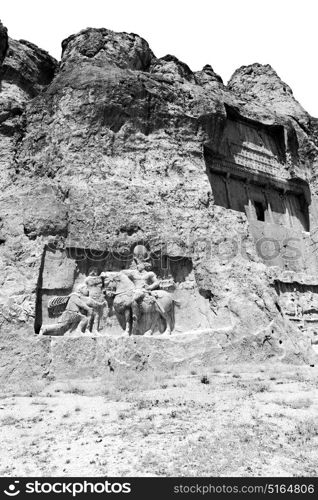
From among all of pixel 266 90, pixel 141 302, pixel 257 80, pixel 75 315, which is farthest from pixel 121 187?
pixel 257 80

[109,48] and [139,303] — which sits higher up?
[109,48]

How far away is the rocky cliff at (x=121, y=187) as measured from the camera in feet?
46.6

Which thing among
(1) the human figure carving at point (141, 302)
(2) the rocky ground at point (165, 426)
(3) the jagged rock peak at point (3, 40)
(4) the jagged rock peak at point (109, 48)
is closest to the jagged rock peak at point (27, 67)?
(3) the jagged rock peak at point (3, 40)

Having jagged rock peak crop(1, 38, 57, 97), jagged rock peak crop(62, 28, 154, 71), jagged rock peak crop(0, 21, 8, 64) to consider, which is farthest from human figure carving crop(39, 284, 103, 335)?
jagged rock peak crop(62, 28, 154, 71)

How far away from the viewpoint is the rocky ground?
6203 millimetres

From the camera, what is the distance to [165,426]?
→ 7.80 metres

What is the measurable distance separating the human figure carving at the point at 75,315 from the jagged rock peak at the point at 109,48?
40.5ft

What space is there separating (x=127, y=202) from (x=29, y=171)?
3925 mm

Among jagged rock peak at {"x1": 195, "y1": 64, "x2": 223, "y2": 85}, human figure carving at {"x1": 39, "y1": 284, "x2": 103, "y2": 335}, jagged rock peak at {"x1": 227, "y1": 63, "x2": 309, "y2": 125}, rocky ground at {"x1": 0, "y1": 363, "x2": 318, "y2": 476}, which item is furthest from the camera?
jagged rock peak at {"x1": 227, "y1": 63, "x2": 309, "y2": 125}

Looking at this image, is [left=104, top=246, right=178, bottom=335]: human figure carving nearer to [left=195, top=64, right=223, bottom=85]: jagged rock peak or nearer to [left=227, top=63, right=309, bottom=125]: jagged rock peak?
[left=195, top=64, right=223, bottom=85]: jagged rock peak

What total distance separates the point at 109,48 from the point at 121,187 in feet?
33.8

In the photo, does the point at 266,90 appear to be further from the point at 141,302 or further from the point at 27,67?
the point at 141,302

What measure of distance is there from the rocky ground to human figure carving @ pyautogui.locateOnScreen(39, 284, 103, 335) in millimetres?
1663

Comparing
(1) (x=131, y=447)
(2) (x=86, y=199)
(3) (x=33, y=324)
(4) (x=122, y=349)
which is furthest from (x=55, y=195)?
(1) (x=131, y=447)
